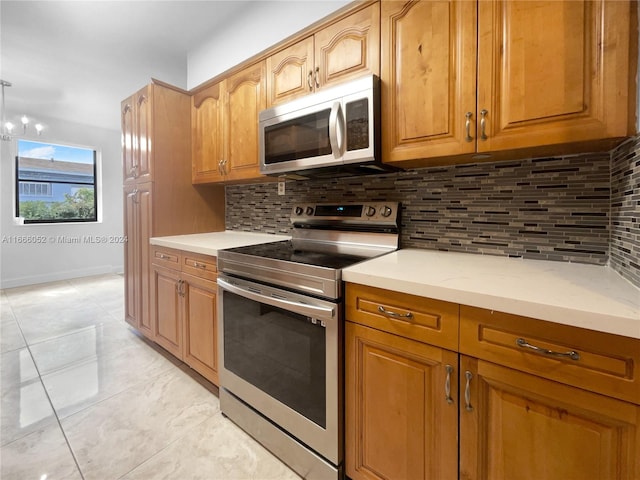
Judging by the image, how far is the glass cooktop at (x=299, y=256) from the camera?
1.23m

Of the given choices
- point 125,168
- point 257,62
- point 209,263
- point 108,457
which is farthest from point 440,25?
point 125,168

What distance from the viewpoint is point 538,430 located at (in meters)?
0.79

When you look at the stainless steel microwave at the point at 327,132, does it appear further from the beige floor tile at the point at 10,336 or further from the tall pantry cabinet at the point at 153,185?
the beige floor tile at the point at 10,336

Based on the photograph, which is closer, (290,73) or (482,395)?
(482,395)

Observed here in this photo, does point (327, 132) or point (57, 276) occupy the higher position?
point (327, 132)

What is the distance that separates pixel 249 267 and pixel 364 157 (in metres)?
0.75

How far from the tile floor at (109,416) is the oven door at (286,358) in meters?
0.24

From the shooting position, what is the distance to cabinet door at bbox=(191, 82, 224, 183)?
85.1 inches

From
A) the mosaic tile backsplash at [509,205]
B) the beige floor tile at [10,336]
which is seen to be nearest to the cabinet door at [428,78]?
the mosaic tile backsplash at [509,205]

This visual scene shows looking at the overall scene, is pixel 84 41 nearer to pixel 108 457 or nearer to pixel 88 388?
pixel 88 388

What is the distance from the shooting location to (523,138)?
1.05 m

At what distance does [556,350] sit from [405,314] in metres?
0.39

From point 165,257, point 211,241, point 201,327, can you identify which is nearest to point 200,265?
point 211,241

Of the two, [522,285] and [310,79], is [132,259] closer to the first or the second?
[310,79]
